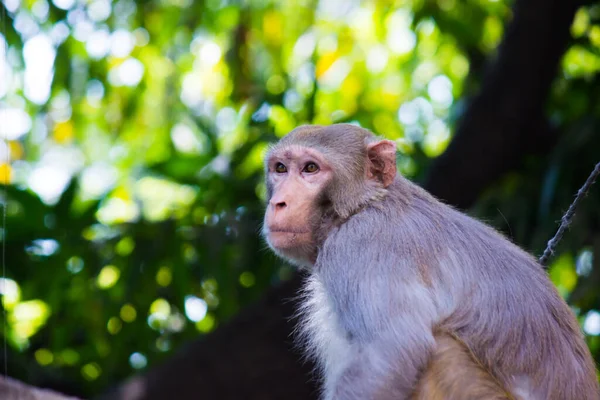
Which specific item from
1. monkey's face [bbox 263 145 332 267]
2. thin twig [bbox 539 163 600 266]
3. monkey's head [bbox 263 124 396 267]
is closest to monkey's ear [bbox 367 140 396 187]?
monkey's head [bbox 263 124 396 267]

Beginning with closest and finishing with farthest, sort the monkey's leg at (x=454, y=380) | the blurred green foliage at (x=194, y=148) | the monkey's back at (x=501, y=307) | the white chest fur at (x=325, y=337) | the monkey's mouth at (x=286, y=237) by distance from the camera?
the monkey's leg at (x=454, y=380)
the monkey's back at (x=501, y=307)
the white chest fur at (x=325, y=337)
the monkey's mouth at (x=286, y=237)
the blurred green foliage at (x=194, y=148)

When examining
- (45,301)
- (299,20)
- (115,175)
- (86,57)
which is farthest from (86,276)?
(299,20)

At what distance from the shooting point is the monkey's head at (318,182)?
4395 millimetres

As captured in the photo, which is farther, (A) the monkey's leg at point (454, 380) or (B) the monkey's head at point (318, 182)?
(B) the monkey's head at point (318, 182)

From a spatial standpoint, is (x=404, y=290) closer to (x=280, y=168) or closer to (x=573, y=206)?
(x=573, y=206)

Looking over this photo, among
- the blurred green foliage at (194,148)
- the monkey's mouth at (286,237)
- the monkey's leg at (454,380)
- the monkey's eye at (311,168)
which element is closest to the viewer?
the monkey's leg at (454,380)

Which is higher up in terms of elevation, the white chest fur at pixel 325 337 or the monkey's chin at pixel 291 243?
the monkey's chin at pixel 291 243

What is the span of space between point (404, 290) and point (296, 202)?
746 millimetres

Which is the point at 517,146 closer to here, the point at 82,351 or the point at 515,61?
the point at 515,61

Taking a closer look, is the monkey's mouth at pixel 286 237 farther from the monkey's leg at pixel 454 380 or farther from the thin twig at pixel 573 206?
the thin twig at pixel 573 206

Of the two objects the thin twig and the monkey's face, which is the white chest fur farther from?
the thin twig

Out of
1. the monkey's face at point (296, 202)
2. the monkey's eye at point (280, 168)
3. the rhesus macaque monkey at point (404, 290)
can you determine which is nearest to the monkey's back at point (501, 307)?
the rhesus macaque monkey at point (404, 290)

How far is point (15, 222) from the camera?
8320 millimetres

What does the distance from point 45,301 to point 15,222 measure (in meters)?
0.81
